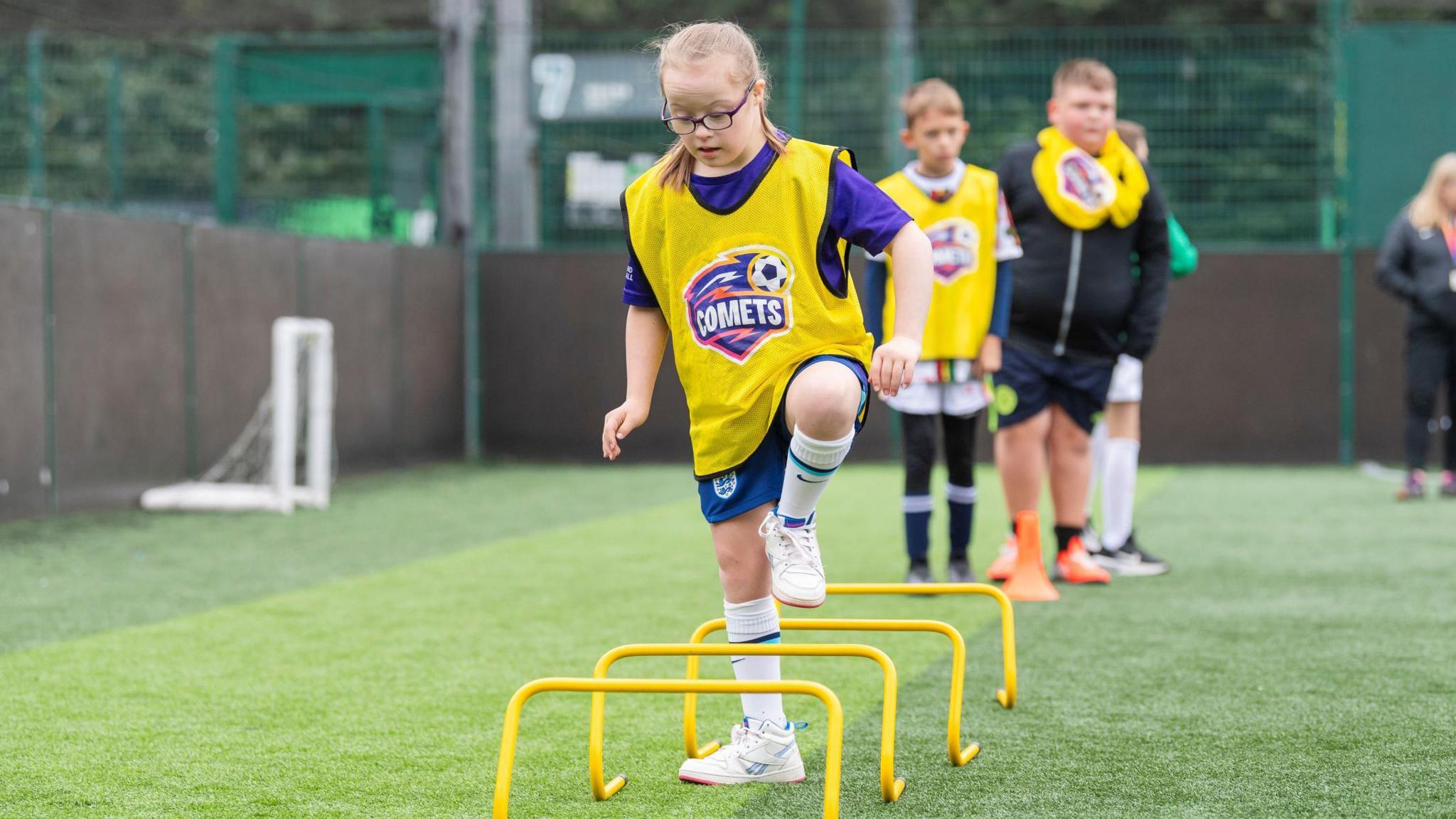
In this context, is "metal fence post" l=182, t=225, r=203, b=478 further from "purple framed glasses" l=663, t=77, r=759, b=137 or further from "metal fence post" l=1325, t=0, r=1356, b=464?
"metal fence post" l=1325, t=0, r=1356, b=464

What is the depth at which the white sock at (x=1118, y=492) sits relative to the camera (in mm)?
6676

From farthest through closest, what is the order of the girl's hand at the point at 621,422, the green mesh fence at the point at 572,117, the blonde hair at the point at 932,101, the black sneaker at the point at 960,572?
1. the green mesh fence at the point at 572,117
2. the black sneaker at the point at 960,572
3. the blonde hair at the point at 932,101
4. the girl's hand at the point at 621,422

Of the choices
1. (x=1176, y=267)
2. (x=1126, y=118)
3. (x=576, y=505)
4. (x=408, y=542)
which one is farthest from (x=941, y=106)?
(x=1126, y=118)

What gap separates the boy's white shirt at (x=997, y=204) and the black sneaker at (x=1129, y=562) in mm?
1453

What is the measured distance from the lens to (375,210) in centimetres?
1287

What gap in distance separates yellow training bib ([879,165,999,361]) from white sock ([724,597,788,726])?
259cm

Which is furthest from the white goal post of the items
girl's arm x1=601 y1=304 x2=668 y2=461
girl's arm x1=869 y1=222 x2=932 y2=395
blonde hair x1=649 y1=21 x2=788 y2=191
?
girl's arm x1=869 y1=222 x2=932 y2=395

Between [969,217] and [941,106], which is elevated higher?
[941,106]

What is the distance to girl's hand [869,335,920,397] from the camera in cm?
294

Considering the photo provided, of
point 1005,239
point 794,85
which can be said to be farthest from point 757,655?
point 794,85

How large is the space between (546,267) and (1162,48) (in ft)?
16.9

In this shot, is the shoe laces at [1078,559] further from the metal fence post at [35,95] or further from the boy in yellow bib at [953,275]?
the metal fence post at [35,95]

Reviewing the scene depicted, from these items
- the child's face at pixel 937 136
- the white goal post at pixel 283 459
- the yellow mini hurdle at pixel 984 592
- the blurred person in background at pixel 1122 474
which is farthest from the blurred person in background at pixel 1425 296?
the yellow mini hurdle at pixel 984 592

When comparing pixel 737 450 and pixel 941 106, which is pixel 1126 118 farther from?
pixel 737 450
